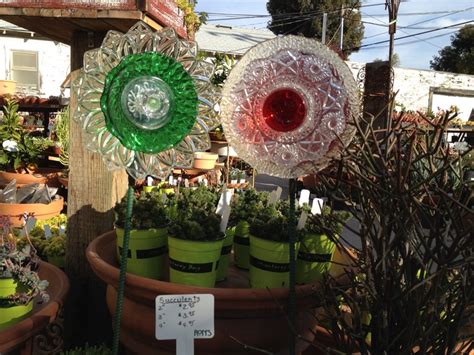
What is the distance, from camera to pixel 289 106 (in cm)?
130

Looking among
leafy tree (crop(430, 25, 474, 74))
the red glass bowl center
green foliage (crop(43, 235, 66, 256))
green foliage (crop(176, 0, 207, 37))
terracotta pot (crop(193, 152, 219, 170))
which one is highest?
leafy tree (crop(430, 25, 474, 74))

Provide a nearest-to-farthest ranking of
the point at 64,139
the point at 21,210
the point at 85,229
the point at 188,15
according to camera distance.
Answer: the point at 85,229
the point at 188,15
the point at 21,210
the point at 64,139

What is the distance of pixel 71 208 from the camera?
1964mm

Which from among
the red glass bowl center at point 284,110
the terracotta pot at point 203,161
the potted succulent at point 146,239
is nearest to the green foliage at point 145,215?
the potted succulent at point 146,239

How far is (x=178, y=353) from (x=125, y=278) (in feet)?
0.89

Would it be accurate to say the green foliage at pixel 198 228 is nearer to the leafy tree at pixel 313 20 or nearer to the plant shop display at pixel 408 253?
the plant shop display at pixel 408 253

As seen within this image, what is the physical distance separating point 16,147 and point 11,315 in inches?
146

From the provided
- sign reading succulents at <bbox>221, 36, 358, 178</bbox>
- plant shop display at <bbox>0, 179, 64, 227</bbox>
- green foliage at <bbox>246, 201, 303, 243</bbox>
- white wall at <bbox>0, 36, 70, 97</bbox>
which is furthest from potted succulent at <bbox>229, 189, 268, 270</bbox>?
white wall at <bbox>0, 36, 70, 97</bbox>

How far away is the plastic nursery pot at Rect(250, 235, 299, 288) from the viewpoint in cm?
145

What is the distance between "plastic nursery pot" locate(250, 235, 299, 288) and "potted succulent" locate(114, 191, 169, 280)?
1.10 ft

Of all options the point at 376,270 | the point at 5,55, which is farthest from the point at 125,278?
the point at 5,55

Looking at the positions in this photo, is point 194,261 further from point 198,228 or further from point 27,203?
point 27,203

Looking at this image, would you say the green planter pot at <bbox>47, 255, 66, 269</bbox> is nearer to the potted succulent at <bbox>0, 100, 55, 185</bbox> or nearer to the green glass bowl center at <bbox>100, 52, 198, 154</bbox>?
the green glass bowl center at <bbox>100, 52, 198, 154</bbox>

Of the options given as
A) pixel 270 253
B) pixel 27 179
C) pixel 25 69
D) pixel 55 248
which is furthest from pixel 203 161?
pixel 25 69
